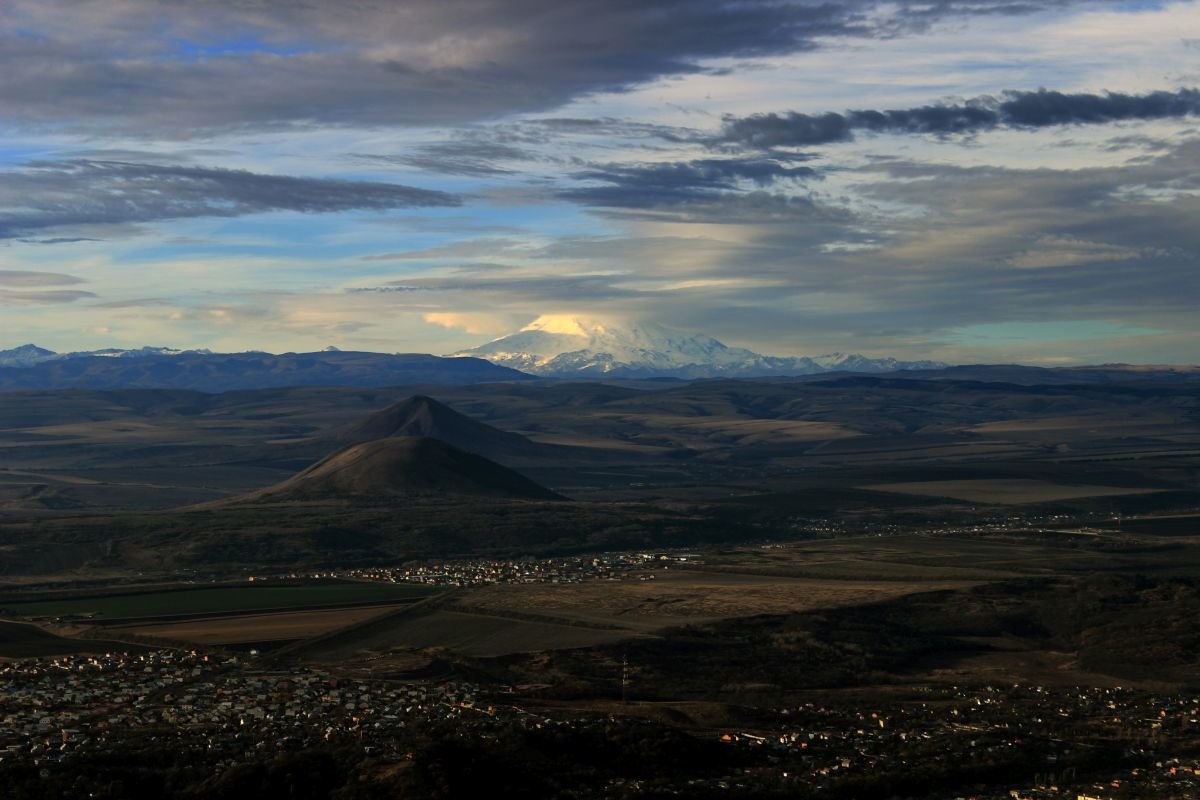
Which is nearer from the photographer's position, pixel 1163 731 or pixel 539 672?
pixel 1163 731

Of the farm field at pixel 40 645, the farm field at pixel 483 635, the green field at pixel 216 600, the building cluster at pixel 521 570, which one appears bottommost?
the building cluster at pixel 521 570

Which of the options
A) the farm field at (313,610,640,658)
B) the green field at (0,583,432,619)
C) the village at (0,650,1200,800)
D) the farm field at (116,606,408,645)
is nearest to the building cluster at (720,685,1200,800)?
the village at (0,650,1200,800)

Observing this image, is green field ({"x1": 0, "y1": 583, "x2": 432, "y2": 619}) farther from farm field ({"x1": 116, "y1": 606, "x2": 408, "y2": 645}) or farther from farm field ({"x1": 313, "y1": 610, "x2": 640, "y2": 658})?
farm field ({"x1": 313, "y1": 610, "x2": 640, "y2": 658})

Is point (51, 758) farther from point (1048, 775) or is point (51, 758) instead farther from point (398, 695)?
point (1048, 775)

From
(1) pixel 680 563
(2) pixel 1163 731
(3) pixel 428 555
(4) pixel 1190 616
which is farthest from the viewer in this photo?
(3) pixel 428 555

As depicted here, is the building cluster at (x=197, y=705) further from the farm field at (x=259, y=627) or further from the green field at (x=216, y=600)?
the green field at (x=216, y=600)

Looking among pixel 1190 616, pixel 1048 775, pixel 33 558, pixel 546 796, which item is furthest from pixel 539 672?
pixel 33 558

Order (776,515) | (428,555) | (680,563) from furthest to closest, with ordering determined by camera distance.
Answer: (776,515), (428,555), (680,563)

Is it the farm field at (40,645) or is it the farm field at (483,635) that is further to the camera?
the farm field at (483,635)

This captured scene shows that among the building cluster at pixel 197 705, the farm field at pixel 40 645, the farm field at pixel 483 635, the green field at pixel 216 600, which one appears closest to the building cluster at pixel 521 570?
the green field at pixel 216 600
